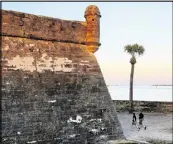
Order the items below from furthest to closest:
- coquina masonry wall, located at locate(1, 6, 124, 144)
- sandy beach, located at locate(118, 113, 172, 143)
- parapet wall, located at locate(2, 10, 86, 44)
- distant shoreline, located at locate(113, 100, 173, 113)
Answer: distant shoreline, located at locate(113, 100, 173, 113) < sandy beach, located at locate(118, 113, 172, 143) < parapet wall, located at locate(2, 10, 86, 44) < coquina masonry wall, located at locate(1, 6, 124, 144)

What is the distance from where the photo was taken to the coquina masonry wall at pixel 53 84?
9758 mm

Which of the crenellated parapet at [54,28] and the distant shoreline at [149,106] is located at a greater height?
the crenellated parapet at [54,28]

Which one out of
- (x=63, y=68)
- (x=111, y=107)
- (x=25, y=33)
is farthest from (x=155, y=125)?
(x=25, y=33)

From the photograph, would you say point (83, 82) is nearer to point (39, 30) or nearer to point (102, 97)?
point (102, 97)

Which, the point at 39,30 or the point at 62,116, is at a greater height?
the point at 39,30

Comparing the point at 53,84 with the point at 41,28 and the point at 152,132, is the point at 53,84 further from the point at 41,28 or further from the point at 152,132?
the point at 152,132

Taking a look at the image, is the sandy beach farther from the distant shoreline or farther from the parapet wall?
the distant shoreline

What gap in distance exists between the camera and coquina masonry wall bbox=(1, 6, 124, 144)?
32.0 feet

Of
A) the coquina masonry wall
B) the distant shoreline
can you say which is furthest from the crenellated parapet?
the distant shoreline

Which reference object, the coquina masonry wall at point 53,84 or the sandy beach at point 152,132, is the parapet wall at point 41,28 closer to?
the coquina masonry wall at point 53,84

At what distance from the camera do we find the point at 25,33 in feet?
35.2

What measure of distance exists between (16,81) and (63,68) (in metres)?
2.07

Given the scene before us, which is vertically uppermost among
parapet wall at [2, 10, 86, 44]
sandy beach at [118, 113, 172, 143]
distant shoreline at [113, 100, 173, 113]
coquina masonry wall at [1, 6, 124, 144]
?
parapet wall at [2, 10, 86, 44]

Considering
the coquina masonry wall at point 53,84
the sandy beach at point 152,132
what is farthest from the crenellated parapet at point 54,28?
the sandy beach at point 152,132
